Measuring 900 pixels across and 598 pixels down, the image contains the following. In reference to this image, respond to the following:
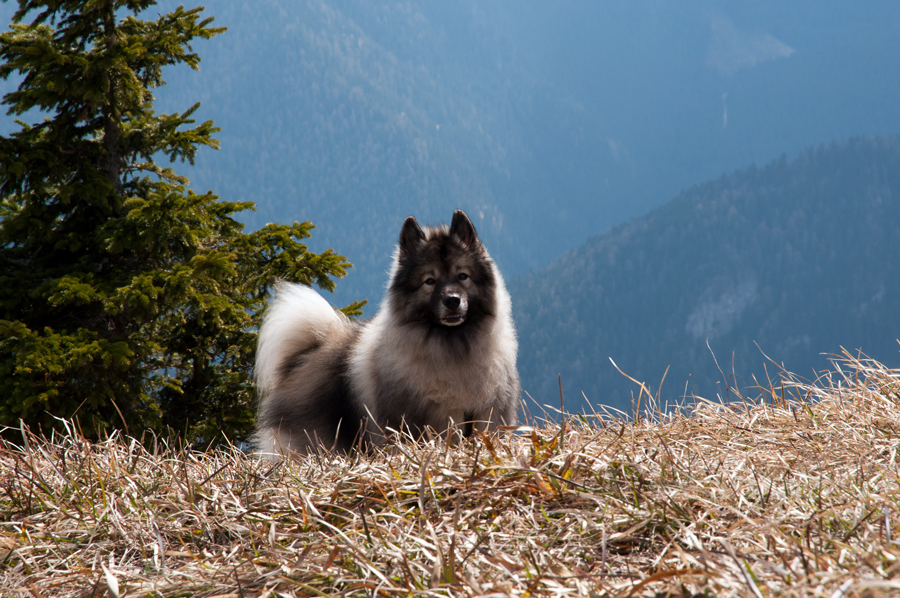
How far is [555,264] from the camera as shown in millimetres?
162500

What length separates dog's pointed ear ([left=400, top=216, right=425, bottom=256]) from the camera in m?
4.52

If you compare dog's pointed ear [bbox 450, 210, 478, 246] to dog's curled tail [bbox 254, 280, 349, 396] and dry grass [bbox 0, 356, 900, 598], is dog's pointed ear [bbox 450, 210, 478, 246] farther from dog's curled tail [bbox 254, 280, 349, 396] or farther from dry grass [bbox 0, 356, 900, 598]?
dry grass [bbox 0, 356, 900, 598]

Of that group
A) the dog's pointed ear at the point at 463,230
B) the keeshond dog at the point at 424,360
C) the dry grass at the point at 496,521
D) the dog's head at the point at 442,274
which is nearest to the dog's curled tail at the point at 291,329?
the keeshond dog at the point at 424,360

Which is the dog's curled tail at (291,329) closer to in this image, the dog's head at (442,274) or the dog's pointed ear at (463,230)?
the dog's head at (442,274)

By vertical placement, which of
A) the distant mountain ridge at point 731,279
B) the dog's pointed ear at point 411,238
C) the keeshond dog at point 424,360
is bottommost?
the distant mountain ridge at point 731,279

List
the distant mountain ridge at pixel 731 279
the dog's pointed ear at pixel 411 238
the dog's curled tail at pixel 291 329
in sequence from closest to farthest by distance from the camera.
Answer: the dog's pointed ear at pixel 411 238 < the dog's curled tail at pixel 291 329 < the distant mountain ridge at pixel 731 279

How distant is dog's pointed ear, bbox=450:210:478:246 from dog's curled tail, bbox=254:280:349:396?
1.55m

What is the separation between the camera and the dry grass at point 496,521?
1379mm

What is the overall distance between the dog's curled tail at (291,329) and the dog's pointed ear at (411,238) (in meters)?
1.26

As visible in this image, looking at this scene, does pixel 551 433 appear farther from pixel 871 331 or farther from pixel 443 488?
pixel 871 331

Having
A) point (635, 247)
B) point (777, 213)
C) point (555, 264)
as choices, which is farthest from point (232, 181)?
point (777, 213)

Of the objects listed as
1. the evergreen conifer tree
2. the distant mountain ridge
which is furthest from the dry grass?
the distant mountain ridge

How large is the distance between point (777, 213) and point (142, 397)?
175 metres

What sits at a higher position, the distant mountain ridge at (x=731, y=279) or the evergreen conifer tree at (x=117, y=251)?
the evergreen conifer tree at (x=117, y=251)
